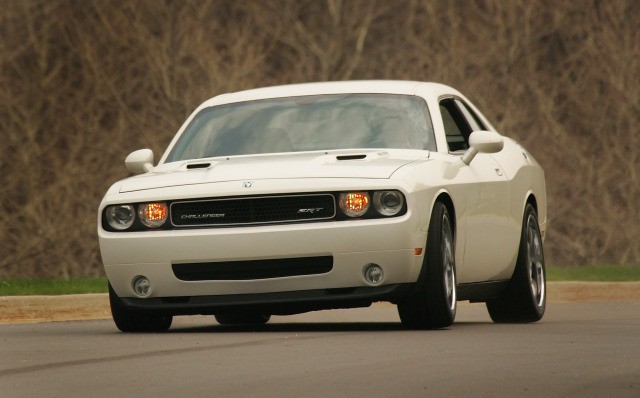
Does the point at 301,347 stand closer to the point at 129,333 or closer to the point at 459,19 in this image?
the point at 129,333

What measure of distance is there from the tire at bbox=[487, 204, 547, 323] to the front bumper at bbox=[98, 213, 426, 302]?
2083 mm

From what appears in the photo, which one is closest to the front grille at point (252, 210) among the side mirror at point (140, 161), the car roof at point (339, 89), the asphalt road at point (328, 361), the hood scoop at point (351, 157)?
the hood scoop at point (351, 157)

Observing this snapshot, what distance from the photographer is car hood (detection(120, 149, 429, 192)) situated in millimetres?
10484

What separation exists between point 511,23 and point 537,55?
138 cm

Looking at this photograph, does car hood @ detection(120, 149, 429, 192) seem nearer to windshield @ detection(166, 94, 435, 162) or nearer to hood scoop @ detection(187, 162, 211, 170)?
hood scoop @ detection(187, 162, 211, 170)

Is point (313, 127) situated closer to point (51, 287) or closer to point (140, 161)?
point (140, 161)

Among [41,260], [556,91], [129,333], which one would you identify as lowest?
[41,260]

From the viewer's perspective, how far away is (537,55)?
2719cm

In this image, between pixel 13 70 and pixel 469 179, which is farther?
pixel 13 70

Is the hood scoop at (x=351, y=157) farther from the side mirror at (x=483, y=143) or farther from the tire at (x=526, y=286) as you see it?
the tire at (x=526, y=286)

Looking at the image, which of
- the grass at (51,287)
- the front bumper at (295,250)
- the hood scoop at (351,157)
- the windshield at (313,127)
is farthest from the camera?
the grass at (51,287)

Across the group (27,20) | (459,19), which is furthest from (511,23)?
(27,20)

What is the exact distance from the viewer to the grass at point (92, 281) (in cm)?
1538

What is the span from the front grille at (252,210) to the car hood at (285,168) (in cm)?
15
